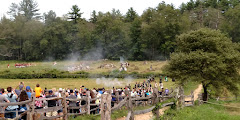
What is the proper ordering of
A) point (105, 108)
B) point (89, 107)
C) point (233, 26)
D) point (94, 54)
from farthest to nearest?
1. point (94, 54)
2. point (233, 26)
3. point (89, 107)
4. point (105, 108)

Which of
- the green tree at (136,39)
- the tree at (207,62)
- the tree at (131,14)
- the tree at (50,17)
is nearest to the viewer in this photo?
the tree at (207,62)

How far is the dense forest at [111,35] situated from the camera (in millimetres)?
72625

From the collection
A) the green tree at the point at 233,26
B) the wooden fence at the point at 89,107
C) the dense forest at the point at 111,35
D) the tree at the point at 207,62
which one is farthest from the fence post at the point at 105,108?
the green tree at the point at 233,26

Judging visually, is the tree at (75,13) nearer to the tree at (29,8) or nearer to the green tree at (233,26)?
the tree at (29,8)

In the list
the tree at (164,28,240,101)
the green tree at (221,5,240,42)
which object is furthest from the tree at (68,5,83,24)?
the tree at (164,28,240,101)

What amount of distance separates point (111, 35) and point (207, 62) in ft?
187

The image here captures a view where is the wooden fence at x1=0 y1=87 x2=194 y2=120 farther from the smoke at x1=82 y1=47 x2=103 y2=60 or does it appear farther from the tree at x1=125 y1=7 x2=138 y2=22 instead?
the tree at x1=125 y1=7 x2=138 y2=22

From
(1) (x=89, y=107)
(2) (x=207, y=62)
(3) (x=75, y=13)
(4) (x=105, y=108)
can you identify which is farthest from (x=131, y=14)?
(4) (x=105, y=108)

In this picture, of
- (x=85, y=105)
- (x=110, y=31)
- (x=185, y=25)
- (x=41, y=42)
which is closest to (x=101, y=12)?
(x=110, y=31)

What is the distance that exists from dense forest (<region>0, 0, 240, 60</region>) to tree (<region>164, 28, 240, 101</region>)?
4555 cm

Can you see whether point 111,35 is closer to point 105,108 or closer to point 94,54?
point 94,54

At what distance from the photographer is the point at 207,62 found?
22.7 meters

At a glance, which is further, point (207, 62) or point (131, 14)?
point (131, 14)

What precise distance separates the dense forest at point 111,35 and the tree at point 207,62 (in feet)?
149
